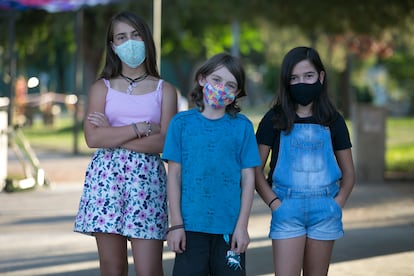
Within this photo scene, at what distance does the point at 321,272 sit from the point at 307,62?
1135 millimetres

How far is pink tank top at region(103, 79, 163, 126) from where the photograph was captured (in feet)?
18.7

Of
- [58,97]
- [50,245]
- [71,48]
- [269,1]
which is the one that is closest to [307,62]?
[50,245]

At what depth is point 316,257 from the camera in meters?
5.61

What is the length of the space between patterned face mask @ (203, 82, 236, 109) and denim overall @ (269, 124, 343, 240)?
1.61 ft

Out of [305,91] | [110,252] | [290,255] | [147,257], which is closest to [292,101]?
[305,91]

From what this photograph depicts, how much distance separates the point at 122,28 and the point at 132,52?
167mm

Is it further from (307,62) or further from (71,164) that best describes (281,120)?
(71,164)

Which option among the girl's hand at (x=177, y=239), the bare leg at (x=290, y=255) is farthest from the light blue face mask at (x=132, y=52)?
the bare leg at (x=290, y=255)

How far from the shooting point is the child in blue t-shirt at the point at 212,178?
5.26 meters

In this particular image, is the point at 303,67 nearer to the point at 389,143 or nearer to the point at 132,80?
the point at 132,80

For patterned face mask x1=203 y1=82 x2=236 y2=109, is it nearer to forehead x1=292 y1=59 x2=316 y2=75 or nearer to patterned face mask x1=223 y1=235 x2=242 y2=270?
forehead x1=292 y1=59 x2=316 y2=75

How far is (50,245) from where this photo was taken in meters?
9.95

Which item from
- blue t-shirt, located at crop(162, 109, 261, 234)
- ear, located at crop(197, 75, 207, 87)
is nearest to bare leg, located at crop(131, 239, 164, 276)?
blue t-shirt, located at crop(162, 109, 261, 234)

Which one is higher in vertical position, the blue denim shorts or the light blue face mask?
the light blue face mask
